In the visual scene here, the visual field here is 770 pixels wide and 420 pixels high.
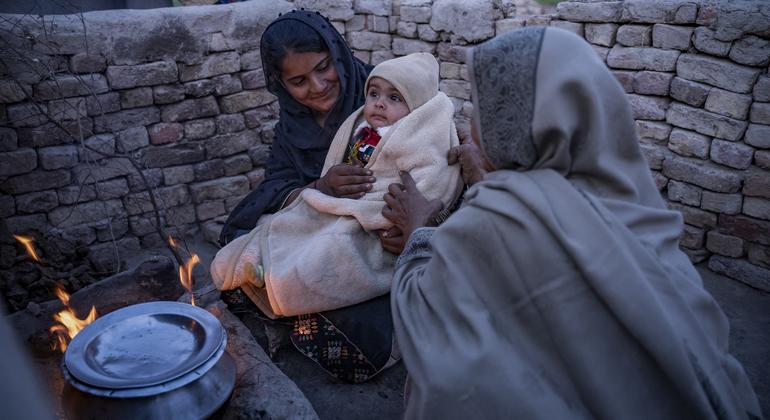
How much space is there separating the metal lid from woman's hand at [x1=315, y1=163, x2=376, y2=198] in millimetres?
782

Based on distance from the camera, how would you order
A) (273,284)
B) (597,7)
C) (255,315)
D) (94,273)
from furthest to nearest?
(597,7)
(94,273)
(255,315)
(273,284)

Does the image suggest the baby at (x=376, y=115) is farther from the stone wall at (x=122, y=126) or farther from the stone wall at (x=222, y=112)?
the stone wall at (x=222, y=112)

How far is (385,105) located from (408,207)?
0.55 m

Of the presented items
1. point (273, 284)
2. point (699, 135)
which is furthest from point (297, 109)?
point (699, 135)

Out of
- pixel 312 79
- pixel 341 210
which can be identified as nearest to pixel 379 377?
pixel 341 210

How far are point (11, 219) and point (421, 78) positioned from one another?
3.27 meters

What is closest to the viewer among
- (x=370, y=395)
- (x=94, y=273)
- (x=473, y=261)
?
(x=473, y=261)

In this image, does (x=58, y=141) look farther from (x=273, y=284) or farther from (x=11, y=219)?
(x=273, y=284)

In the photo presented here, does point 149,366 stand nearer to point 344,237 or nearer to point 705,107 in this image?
point 344,237

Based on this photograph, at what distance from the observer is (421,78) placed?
8.39 ft

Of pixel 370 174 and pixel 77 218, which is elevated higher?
pixel 370 174

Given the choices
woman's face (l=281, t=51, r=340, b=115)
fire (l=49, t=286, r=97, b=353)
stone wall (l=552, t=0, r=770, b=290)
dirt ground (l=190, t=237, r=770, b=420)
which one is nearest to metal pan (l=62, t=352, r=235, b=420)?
dirt ground (l=190, t=237, r=770, b=420)

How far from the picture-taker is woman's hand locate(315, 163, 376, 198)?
8.42 feet

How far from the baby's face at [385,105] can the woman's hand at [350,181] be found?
9.8 inches
